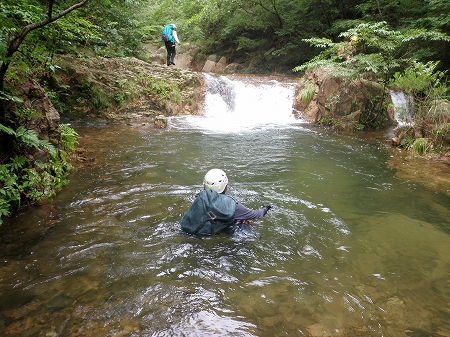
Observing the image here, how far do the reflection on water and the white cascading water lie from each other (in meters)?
7.25

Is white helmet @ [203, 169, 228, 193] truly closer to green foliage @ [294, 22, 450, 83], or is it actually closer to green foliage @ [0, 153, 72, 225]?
green foliage @ [0, 153, 72, 225]

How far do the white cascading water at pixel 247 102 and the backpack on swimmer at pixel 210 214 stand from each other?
9332 mm

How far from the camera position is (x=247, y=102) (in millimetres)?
14438

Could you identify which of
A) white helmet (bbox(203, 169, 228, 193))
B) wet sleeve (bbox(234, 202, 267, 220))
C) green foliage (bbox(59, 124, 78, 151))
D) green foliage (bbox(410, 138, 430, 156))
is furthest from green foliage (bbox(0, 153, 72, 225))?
green foliage (bbox(410, 138, 430, 156))

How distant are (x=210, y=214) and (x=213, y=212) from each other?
0.15ft

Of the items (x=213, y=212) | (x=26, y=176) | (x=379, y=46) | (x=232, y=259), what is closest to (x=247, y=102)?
(x=379, y=46)

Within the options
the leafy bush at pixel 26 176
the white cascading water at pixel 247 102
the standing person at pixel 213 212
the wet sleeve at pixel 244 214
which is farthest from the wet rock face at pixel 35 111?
the white cascading water at pixel 247 102

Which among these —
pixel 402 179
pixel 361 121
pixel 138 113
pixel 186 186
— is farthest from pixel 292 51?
pixel 186 186

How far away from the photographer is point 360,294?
124 inches

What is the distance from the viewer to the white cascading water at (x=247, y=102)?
1345cm

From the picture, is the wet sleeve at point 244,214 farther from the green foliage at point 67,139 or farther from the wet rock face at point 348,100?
the wet rock face at point 348,100

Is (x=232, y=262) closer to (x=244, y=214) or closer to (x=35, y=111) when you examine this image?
(x=244, y=214)

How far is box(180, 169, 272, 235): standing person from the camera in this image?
3.67m

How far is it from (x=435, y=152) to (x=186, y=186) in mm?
7329
